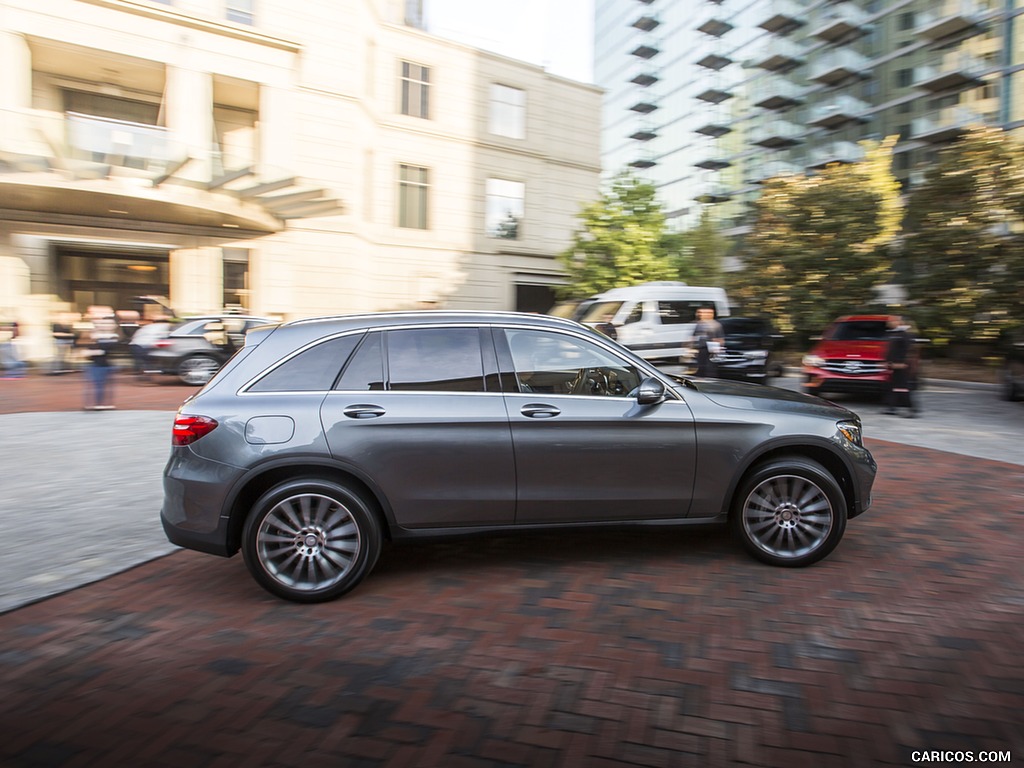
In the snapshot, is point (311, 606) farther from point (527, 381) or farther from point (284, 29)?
point (284, 29)

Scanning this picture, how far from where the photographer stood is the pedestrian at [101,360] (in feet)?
34.6

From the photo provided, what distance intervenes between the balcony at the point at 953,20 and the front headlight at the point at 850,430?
A: 134ft

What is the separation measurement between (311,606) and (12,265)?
21.6 meters

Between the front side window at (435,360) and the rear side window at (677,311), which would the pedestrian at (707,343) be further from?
the front side window at (435,360)

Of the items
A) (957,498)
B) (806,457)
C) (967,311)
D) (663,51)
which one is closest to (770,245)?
(967,311)

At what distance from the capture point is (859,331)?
13125 mm

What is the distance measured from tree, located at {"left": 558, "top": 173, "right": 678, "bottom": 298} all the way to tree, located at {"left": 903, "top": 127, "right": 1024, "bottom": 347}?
904 cm

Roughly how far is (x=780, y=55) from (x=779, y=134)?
19.1 feet

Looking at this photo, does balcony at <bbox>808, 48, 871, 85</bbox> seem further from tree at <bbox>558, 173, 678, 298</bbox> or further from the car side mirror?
the car side mirror

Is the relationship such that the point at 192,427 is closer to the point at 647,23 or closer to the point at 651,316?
the point at 651,316

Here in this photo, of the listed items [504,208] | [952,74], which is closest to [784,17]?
[952,74]

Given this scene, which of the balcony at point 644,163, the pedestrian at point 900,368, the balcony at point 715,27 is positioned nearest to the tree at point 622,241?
the pedestrian at point 900,368

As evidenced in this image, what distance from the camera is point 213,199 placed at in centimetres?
1981

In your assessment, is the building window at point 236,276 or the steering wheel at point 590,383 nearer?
the steering wheel at point 590,383
